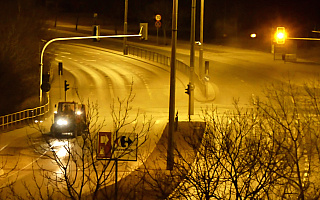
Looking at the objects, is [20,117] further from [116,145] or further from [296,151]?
[296,151]

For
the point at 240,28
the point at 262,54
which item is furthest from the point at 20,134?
the point at 240,28

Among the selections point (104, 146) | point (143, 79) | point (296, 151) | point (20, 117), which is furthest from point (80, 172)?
point (143, 79)

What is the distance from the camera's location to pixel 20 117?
121 ft

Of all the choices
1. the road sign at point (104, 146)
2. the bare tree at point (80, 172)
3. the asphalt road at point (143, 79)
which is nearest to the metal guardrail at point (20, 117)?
the asphalt road at point (143, 79)

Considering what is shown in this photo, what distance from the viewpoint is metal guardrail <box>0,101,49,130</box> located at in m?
34.7

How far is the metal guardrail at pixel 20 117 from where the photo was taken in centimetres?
3472

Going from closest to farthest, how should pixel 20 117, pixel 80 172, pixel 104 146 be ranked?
pixel 104 146, pixel 80 172, pixel 20 117

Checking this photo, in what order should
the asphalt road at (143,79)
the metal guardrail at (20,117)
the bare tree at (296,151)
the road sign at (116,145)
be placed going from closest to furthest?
the bare tree at (296,151) < the road sign at (116,145) < the asphalt road at (143,79) < the metal guardrail at (20,117)

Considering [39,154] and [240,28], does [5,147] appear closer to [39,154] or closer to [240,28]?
[39,154]

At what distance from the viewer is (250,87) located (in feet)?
166

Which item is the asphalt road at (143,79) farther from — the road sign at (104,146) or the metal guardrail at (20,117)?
the road sign at (104,146)

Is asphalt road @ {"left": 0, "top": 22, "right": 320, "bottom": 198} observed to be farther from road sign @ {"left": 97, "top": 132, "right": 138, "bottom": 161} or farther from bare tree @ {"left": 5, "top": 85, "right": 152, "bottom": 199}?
road sign @ {"left": 97, "top": 132, "right": 138, "bottom": 161}

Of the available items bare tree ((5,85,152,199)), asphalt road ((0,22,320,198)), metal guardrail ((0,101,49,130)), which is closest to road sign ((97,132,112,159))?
bare tree ((5,85,152,199))

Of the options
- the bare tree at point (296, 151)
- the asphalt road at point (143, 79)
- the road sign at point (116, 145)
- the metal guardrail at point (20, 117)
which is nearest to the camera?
the bare tree at point (296, 151)
